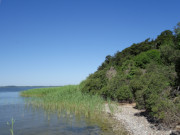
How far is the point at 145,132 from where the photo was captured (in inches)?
338

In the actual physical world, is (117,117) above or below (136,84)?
below

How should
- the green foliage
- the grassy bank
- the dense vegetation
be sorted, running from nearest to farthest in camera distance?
1. the dense vegetation
2. the grassy bank
3. the green foliage

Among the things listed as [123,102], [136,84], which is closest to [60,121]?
[136,84]

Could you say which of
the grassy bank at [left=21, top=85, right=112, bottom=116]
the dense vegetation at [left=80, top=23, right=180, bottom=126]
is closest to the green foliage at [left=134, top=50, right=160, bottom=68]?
the dense vegetation at [left=80, top=23, right=180, bottom=126]

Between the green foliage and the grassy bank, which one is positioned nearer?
the grassy bank

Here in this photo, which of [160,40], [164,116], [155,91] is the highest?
[160,40]

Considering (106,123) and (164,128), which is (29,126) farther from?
(164,128)

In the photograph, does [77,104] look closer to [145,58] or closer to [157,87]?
[157,87]

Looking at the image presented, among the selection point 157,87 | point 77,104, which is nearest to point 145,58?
point 77,104

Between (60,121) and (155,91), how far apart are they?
273 inches

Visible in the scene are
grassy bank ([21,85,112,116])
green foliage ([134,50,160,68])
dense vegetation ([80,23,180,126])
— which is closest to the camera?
dense vegetation ([80,23,180,126])

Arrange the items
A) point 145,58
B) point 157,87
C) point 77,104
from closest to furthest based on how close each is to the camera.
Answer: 1. point 157,87
2. point 77,104
3. point 145,58

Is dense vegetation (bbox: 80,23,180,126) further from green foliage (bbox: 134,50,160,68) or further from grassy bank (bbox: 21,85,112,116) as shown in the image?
green foliage (bbox: 134,50,160,68)

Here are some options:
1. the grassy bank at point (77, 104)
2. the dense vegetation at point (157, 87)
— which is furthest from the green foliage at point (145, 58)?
the grassy bank at point (77, 104)
